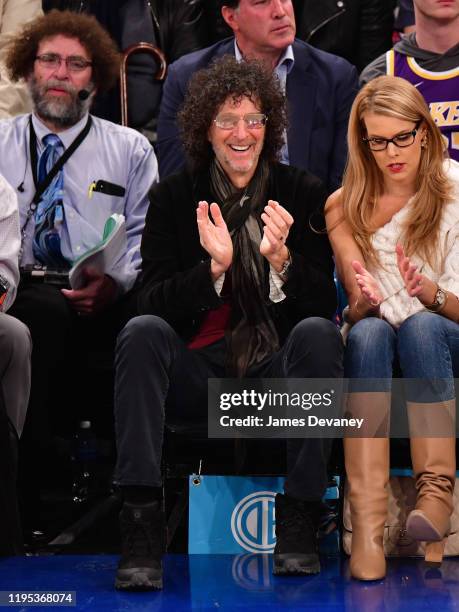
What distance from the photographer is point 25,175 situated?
4.09 metres

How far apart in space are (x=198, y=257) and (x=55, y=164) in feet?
3.60

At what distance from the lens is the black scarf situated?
3082mm

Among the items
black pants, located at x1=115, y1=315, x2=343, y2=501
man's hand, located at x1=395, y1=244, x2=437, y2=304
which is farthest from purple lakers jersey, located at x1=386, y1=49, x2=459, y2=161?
black pants, located at x1=115, y1=315, x2=343, y2=501

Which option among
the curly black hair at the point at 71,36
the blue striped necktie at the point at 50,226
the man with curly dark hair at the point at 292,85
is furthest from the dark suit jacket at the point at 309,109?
the blue striped necktie at the point at 50,226

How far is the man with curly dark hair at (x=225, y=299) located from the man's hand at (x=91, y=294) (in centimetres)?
55

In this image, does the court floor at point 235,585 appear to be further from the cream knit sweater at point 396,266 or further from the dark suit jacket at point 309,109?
the dark suit jacket at point 309,109

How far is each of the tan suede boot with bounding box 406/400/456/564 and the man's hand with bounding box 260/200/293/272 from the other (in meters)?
0.56

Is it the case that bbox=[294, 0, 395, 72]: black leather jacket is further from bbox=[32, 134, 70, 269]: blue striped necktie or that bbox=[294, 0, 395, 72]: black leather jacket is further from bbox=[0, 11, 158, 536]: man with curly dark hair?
bbox=[32, 134, 70, 269]: blue striped necktie

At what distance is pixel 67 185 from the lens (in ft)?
13.4

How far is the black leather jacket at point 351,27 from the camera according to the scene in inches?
179

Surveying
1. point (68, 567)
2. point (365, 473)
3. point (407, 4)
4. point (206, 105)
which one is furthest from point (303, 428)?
point (407, 4)

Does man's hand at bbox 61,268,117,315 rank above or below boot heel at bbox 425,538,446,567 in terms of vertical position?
above

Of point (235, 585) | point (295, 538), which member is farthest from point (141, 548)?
point (295, 538)

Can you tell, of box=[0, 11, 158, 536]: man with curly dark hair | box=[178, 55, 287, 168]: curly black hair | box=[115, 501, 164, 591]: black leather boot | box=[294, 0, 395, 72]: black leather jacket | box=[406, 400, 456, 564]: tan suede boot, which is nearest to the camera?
box=[115, 501, 164, 591]: black leather boot
